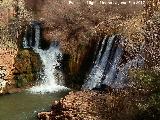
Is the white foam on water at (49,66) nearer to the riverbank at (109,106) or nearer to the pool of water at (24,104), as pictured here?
the pool of water at (24,104)

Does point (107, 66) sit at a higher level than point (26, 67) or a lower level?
higher

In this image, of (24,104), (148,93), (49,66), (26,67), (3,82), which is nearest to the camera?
(148,93)

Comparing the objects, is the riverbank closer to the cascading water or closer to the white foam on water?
the cascading water

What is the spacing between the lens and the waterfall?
2748 centimetres

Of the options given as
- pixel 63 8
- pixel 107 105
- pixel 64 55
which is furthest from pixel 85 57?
→ pixel 107 105

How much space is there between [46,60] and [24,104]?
4.70 meters

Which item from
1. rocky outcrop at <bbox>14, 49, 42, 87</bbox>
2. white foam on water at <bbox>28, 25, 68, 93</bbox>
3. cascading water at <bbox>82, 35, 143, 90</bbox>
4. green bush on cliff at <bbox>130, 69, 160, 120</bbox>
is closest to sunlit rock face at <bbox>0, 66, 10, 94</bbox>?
rocky outcrop at <bbox>14, 49, 42, 87</bbox>

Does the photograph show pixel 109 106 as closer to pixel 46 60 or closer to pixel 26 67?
pixel 26 67

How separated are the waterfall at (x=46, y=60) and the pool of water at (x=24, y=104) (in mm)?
1437

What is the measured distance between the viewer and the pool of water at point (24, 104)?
897 inches

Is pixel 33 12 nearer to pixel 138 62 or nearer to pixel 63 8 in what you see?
pixel 63 8

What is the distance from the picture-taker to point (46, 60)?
28391 mm

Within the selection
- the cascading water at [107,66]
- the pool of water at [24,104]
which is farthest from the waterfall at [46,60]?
the cascading water at [107,66]

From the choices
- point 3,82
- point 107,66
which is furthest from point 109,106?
point 3,82
